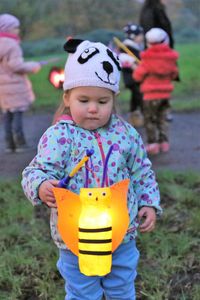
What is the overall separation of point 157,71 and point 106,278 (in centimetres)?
342

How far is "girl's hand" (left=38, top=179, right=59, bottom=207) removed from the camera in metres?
1.99

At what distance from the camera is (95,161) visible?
2.11m

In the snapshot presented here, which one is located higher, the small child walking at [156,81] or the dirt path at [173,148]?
the small child walking at [156,81]

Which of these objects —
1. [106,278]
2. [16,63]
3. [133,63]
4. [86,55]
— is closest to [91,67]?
[86,55]

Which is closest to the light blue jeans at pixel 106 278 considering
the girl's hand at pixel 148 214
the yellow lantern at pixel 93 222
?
the girl's hand at pixel 148 214

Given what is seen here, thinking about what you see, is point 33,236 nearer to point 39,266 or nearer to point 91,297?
point 39,266

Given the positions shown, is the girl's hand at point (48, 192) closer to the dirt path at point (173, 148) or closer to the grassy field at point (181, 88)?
the dirt path at point (173, 148)

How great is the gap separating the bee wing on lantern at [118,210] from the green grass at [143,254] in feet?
3.06

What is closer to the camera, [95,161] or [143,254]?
[95,161]

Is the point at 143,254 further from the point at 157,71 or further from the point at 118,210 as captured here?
the point at 157,71

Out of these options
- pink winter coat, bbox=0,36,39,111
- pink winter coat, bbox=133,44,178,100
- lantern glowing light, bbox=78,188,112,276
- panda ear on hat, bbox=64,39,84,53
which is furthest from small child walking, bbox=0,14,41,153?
lantern glowing light, bbox=78,188,112,276

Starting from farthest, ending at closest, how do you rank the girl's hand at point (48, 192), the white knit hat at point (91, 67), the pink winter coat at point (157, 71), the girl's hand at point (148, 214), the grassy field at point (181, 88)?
the grassy field at point (181, 88)
the pink winter coat at point (157, 71)
the girl's hand at point (148, 214)
the white knit hat at point (91, 67)
the girl's hand at point (48, 192)

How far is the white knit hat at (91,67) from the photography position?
210 centimetres

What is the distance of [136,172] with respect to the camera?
90.1 inches
